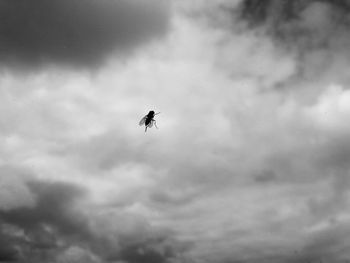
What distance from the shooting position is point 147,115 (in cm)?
5153
